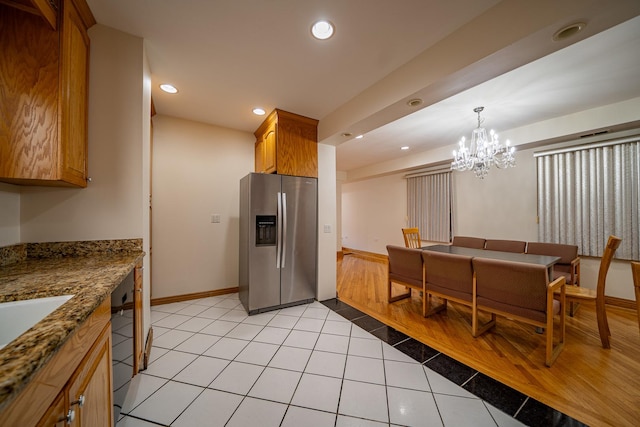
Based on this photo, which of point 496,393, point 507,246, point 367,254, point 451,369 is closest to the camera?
point 496,393

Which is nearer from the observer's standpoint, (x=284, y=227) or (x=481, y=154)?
(x=284, y=227)

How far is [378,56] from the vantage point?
6.03 ft

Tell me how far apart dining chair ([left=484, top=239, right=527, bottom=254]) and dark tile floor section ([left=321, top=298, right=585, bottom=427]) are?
7.37 feet

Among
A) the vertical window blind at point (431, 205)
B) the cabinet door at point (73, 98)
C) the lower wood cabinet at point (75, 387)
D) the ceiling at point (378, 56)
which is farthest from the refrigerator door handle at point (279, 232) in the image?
the vertical window blind at point (431, 205)

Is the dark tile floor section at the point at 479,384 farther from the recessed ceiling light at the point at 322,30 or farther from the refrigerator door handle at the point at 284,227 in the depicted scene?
the recessed ceiling light at the point at 322,30

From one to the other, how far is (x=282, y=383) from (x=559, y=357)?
232cm

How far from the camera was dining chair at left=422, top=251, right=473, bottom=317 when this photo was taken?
223 centimetres

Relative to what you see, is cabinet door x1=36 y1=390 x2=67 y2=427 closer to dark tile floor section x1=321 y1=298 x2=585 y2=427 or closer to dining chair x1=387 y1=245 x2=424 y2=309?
dark tile floor section x1=321 y1=298 x2=585 y2=427

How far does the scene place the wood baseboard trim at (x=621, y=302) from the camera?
281cm

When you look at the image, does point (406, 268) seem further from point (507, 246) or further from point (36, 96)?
point (36, 96)

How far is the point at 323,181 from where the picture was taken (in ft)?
10.2

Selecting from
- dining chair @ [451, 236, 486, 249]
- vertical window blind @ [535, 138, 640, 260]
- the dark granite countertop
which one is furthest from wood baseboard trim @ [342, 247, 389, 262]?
the dark granite countertop

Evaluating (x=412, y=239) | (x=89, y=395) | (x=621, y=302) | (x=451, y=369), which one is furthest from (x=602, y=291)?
(x=89, y=395)

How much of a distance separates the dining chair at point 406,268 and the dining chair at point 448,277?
84 mm
